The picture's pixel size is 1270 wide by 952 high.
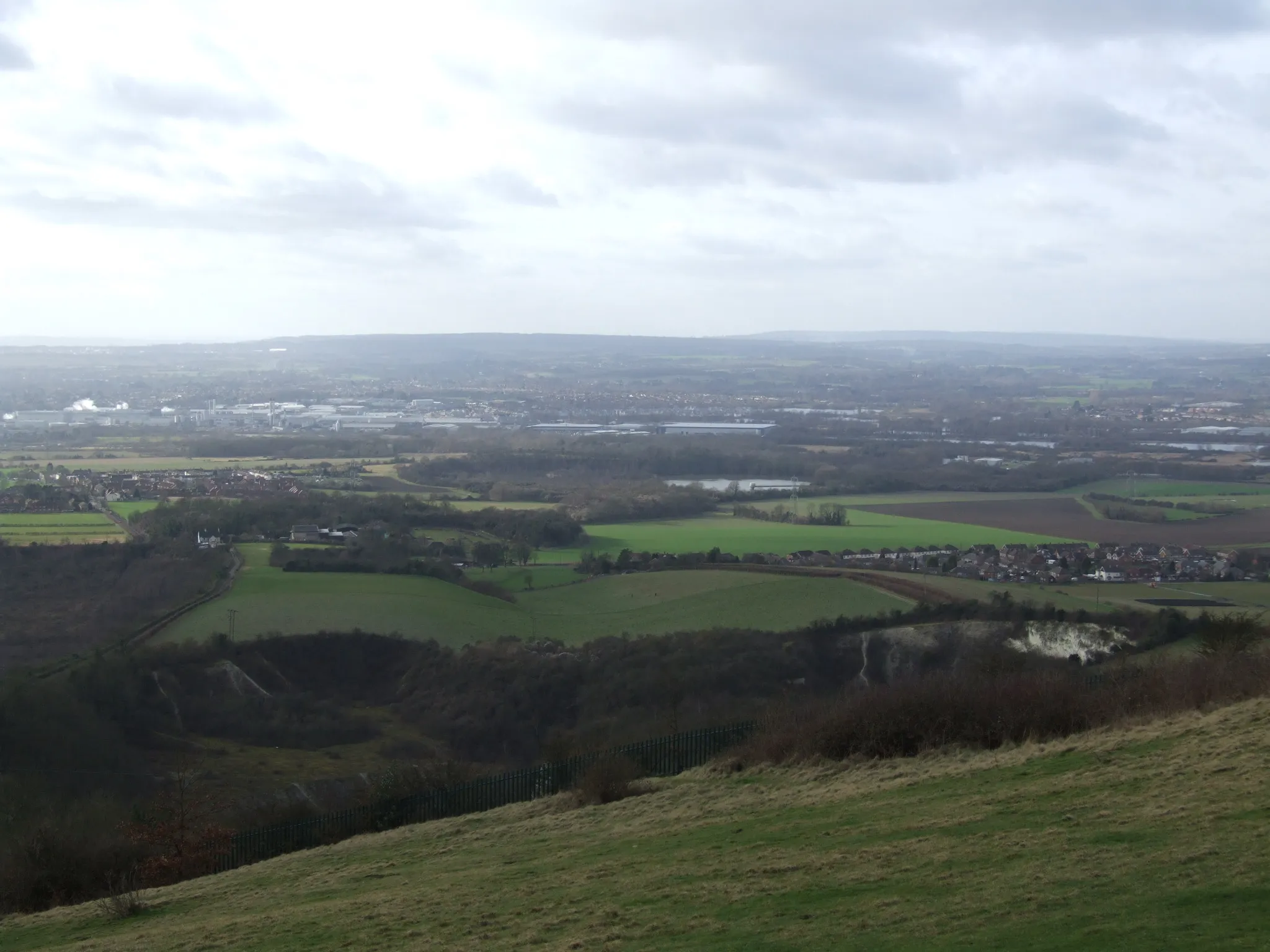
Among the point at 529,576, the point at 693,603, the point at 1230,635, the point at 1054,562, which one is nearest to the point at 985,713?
the point at 1230,635

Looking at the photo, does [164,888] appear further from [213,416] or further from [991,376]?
[991,376]

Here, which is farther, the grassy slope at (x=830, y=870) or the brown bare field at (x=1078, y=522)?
the brown bare field at (x=1078, y=522)

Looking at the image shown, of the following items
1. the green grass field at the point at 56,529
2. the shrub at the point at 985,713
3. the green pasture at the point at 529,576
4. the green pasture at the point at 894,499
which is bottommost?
the green pasture at the point at 529,576

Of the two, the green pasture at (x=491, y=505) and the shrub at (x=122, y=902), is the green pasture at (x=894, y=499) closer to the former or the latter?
the green pasture at (x=491, y=505)

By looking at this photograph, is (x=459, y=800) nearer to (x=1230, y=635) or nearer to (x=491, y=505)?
(x=1230, y=635)

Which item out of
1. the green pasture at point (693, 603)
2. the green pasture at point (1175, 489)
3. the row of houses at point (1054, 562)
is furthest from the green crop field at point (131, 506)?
the green pasture at point (1175, 489)

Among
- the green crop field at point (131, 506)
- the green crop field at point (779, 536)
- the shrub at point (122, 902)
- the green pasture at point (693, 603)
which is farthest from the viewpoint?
the green crop field at point (131, 506)

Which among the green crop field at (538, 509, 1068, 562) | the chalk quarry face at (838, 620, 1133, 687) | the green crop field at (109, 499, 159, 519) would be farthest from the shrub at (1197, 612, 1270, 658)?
the green crop field at (109, 499, 159, 519)

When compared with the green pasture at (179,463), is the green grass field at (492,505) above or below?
below
